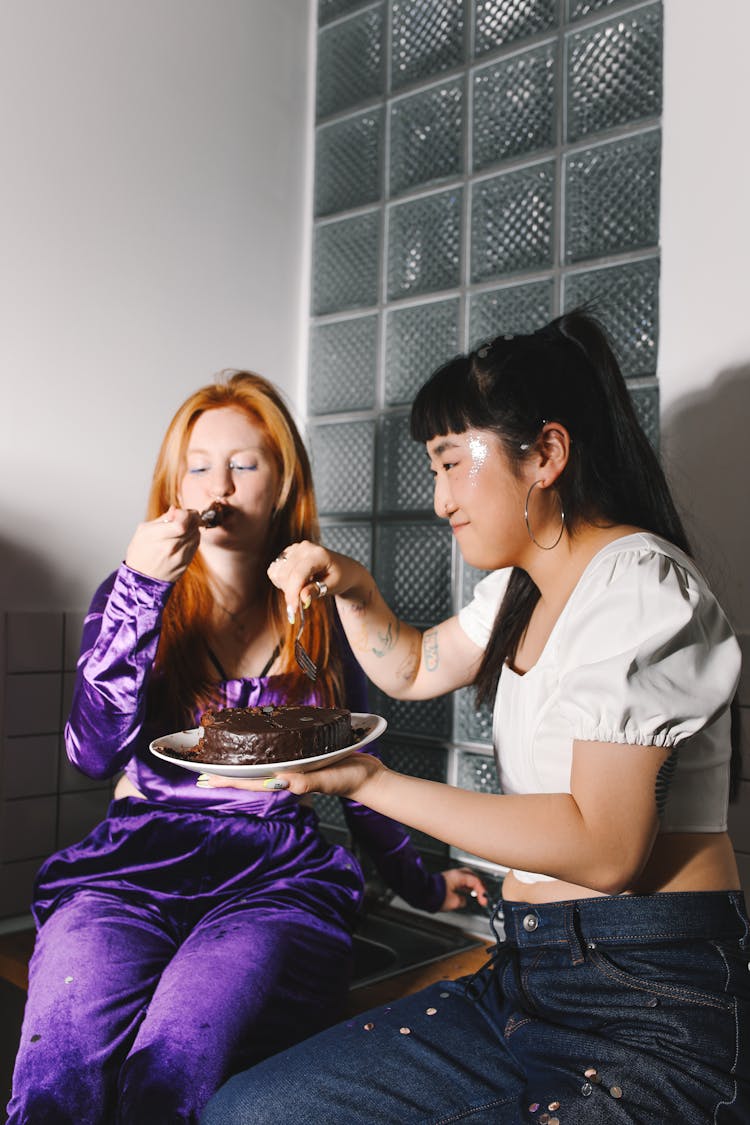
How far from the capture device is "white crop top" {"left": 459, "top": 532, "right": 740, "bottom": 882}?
993mm

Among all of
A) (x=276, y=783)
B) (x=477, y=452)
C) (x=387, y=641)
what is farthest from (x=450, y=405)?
(x=276, y=783)

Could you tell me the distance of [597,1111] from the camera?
3.01ft

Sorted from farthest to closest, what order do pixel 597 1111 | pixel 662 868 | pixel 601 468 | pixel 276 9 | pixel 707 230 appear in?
pixel 276 9 → pixel 707 230 → pixel 601 468 → pixel 662 868 → pixel 597 1111

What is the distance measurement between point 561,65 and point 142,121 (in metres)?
0.84

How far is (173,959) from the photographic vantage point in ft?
4.25

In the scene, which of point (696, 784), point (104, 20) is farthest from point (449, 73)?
point (696, 784)

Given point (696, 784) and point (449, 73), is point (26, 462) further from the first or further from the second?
point (696, 784)

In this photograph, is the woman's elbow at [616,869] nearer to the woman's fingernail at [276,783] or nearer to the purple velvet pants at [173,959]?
the woman's fingernail at [276,783]

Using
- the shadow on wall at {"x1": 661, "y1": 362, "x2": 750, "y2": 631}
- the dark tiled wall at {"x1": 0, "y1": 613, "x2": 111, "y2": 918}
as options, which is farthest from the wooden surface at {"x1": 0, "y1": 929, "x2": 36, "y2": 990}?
the shadow on wall at {"x1": 661, "y1": 362, "x2": 750, "y2": 631}

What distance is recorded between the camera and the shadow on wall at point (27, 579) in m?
1.80

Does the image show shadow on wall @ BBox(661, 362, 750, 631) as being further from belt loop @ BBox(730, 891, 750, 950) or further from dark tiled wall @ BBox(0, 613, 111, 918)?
dark tiled wall @ BBox(0, 613, 111, 918)

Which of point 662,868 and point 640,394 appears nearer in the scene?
point 662,868

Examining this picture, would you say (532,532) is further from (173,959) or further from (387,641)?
(173,959)

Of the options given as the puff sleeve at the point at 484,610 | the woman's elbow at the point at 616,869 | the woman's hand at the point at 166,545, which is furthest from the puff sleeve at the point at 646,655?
the woman's hand at the point at 166,545
